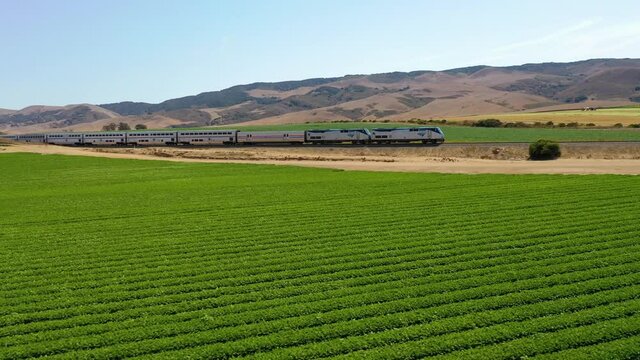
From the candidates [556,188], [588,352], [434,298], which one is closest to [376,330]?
[434,298]

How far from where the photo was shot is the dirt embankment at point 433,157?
171ft

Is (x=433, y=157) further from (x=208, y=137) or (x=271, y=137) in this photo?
(x=208, y=137)

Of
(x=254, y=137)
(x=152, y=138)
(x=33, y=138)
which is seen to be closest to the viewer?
(x=254, y=137)

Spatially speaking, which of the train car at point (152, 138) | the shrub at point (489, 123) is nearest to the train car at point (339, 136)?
the train car at point (152, 138)

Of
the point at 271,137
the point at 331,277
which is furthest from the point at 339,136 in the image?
the point at 331,277

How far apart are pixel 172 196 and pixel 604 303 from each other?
29.4 m

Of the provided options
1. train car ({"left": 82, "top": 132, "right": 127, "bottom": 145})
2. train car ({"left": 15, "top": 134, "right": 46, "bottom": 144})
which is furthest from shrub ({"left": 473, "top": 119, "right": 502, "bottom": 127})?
train car ({"left": 15, "top": 134, "right": 46, "bottom": 144})

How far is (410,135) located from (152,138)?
47.7 meters

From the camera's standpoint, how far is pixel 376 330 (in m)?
12.9

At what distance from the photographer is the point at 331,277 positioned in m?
16.8

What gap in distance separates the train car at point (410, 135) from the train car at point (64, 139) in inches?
2315

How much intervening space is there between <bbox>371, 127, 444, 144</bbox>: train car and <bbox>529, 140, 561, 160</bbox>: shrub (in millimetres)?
16139

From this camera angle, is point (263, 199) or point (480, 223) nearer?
point (480, 223)

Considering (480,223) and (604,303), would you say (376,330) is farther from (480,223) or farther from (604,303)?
(480,223)
